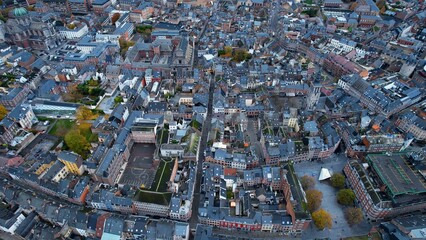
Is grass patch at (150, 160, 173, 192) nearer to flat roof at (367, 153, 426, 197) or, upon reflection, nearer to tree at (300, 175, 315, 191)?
tree at (300, 175, 315, 191)

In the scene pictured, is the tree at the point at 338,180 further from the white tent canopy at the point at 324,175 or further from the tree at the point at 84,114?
the tree at the point at 84,114

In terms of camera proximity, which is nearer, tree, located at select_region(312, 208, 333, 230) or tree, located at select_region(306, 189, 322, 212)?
tree, located at select_region(312, 208, 333, 230)

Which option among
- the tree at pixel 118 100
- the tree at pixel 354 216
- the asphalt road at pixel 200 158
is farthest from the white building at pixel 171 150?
the tree at pixel 354 216

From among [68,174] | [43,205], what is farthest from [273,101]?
[43,205]

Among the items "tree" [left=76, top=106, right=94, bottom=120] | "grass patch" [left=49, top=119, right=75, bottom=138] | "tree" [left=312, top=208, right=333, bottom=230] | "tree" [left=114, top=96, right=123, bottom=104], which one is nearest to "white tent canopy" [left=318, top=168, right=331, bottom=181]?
"tree" [left=312, top=208, right=333, bottom=230]

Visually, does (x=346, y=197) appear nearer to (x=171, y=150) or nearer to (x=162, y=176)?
(x=162, y=176)

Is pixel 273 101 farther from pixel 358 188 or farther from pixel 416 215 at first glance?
pixel 416 215

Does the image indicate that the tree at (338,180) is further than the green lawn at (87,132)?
No
